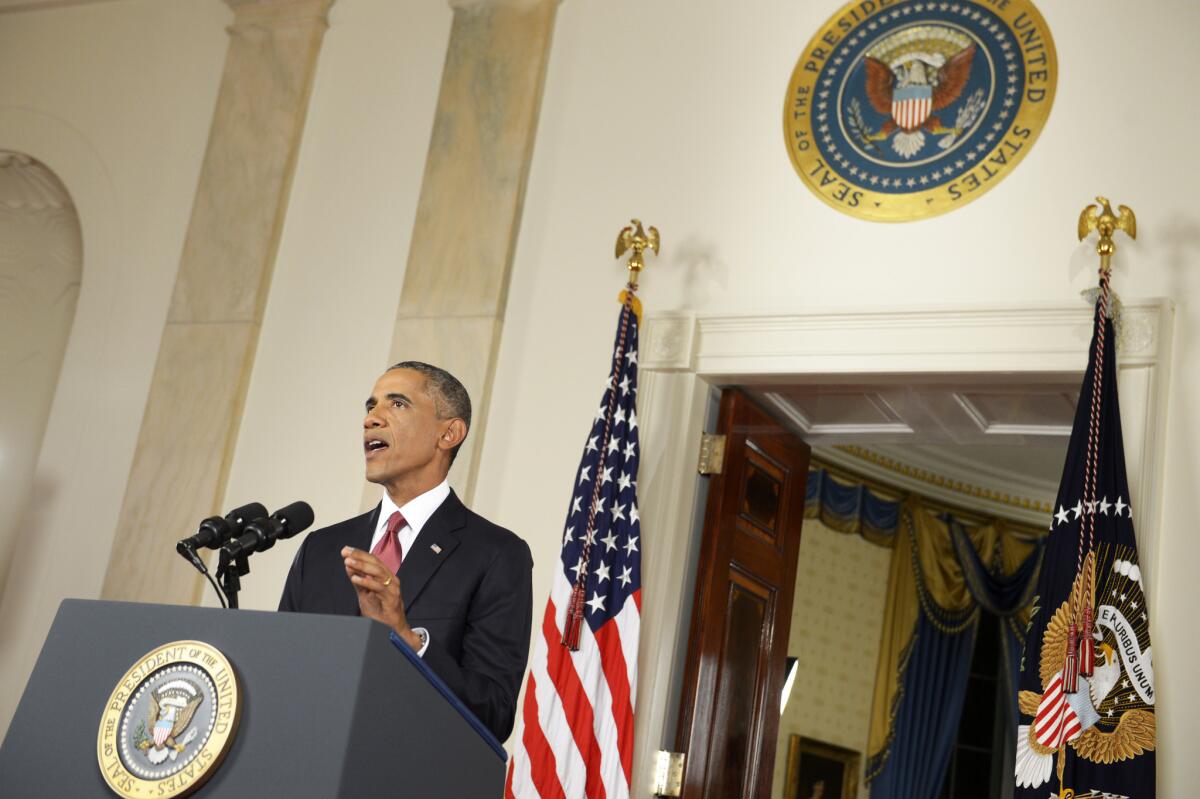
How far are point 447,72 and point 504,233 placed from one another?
36.1 inches

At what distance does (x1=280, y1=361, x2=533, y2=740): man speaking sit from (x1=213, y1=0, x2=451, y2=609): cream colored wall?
8.91 feet

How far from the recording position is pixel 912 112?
210 inches

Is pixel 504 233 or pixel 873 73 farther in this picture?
pixel 504 233

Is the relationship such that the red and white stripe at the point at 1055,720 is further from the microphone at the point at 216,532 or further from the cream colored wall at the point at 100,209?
the cream colored wall at the point at 100,209

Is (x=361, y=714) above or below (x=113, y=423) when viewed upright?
below

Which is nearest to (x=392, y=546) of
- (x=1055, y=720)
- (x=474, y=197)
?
(x=1055, y=720)

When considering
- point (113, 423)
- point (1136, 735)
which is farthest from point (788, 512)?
point (113, 423)

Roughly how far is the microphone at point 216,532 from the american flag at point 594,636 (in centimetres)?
248

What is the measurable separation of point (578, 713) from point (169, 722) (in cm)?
294

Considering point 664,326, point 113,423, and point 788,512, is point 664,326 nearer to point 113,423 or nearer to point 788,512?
point 788,512

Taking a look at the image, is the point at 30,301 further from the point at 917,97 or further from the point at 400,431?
the point at 400,431

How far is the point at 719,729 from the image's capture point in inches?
209

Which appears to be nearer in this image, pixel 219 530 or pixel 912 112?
pixel 219 530

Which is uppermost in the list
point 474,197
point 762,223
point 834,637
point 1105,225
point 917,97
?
point 917,97
